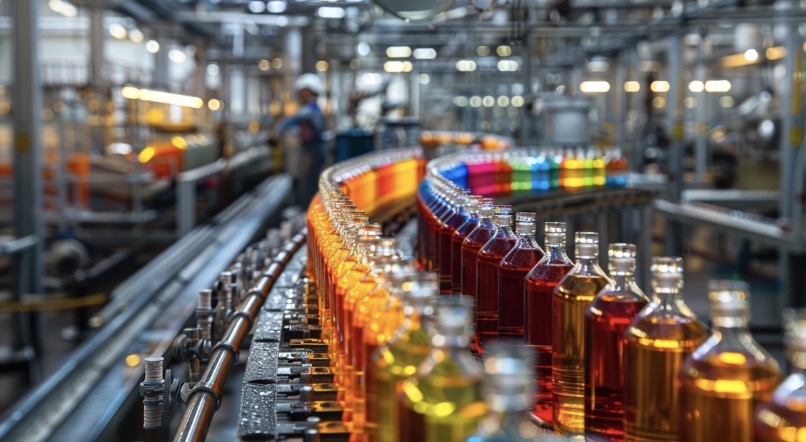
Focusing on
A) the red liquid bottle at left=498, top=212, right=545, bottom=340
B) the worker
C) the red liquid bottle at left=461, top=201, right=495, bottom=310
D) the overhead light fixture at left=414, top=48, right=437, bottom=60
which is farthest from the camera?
the overhead light fixture at left=414, top=48, right=437, bottom=60

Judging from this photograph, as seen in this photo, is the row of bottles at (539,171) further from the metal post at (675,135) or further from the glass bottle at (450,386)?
the glass bottle at (450,386)

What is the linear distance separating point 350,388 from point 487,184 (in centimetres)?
388

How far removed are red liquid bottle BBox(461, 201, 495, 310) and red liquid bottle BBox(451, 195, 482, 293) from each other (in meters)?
0.08

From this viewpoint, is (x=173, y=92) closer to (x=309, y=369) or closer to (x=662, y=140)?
(x=662, y=140)

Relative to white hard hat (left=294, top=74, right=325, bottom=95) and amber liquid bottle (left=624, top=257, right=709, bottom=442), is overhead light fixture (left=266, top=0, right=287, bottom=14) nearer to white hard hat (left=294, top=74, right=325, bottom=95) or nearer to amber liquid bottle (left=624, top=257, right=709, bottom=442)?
white hard hat (left=294, top=74, right=325, bottom=95)

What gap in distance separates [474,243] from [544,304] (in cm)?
34

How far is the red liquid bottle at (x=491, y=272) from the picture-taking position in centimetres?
165

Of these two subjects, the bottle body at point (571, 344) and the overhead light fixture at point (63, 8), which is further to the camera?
the overhead light fixture at point (63, 8)

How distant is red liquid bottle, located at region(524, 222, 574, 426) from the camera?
4.71ft

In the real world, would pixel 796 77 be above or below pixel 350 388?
above

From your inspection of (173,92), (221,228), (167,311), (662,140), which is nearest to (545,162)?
(167,311)

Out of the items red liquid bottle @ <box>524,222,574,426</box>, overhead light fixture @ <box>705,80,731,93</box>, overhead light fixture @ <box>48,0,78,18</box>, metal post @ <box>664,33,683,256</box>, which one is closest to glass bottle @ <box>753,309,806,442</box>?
red liquid bottle @ <box>524,222,574,426</box>

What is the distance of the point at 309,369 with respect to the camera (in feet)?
5.12

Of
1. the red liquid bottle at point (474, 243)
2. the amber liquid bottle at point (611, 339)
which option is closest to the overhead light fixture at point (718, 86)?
the red liquid bottle at point (474, 243)
